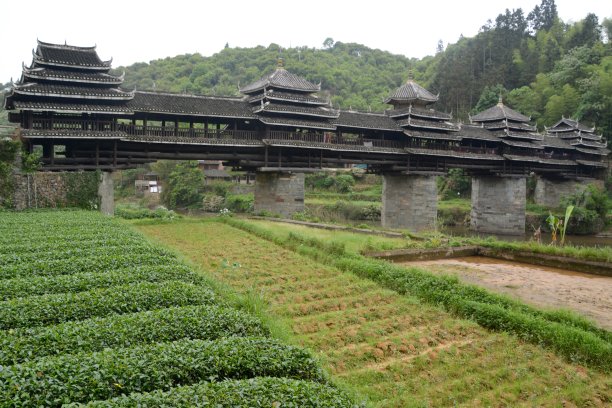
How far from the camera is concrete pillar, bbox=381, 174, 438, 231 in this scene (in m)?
36.1

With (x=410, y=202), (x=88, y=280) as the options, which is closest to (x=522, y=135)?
(x=410, y=202)

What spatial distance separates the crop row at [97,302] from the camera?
24.7 ft

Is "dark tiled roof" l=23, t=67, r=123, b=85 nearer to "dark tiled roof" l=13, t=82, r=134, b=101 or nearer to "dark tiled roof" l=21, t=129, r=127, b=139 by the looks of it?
"dark tiled roof" l=13, t=82, r=134, b=101

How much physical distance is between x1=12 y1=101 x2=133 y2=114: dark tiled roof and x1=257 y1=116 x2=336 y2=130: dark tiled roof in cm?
824

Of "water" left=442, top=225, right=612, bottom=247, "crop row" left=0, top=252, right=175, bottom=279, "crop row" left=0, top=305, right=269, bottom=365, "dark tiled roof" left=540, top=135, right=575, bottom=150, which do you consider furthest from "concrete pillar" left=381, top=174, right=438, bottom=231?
"crop row" left=0, top=305, right=269, bottom=365

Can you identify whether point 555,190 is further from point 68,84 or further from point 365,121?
point 68,84

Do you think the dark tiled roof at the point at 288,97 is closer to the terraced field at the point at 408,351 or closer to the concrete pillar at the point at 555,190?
the terraced field at the point at 408,351

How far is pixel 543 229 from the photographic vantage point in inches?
1828

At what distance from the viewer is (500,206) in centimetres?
4409

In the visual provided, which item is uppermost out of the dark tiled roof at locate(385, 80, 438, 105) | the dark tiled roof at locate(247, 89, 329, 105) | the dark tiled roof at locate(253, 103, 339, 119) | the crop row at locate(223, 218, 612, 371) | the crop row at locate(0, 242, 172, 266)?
the dark tiled roof at locate(385, 80, 438, 105)

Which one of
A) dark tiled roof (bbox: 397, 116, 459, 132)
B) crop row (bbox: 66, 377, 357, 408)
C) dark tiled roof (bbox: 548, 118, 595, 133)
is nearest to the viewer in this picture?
crop row (bbox: 66, 377, 357, 408)

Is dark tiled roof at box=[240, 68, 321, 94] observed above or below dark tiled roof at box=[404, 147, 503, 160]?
above

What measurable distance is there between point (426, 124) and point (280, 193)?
12597 millimetres

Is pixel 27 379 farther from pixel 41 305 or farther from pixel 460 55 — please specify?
pixel 460 55
